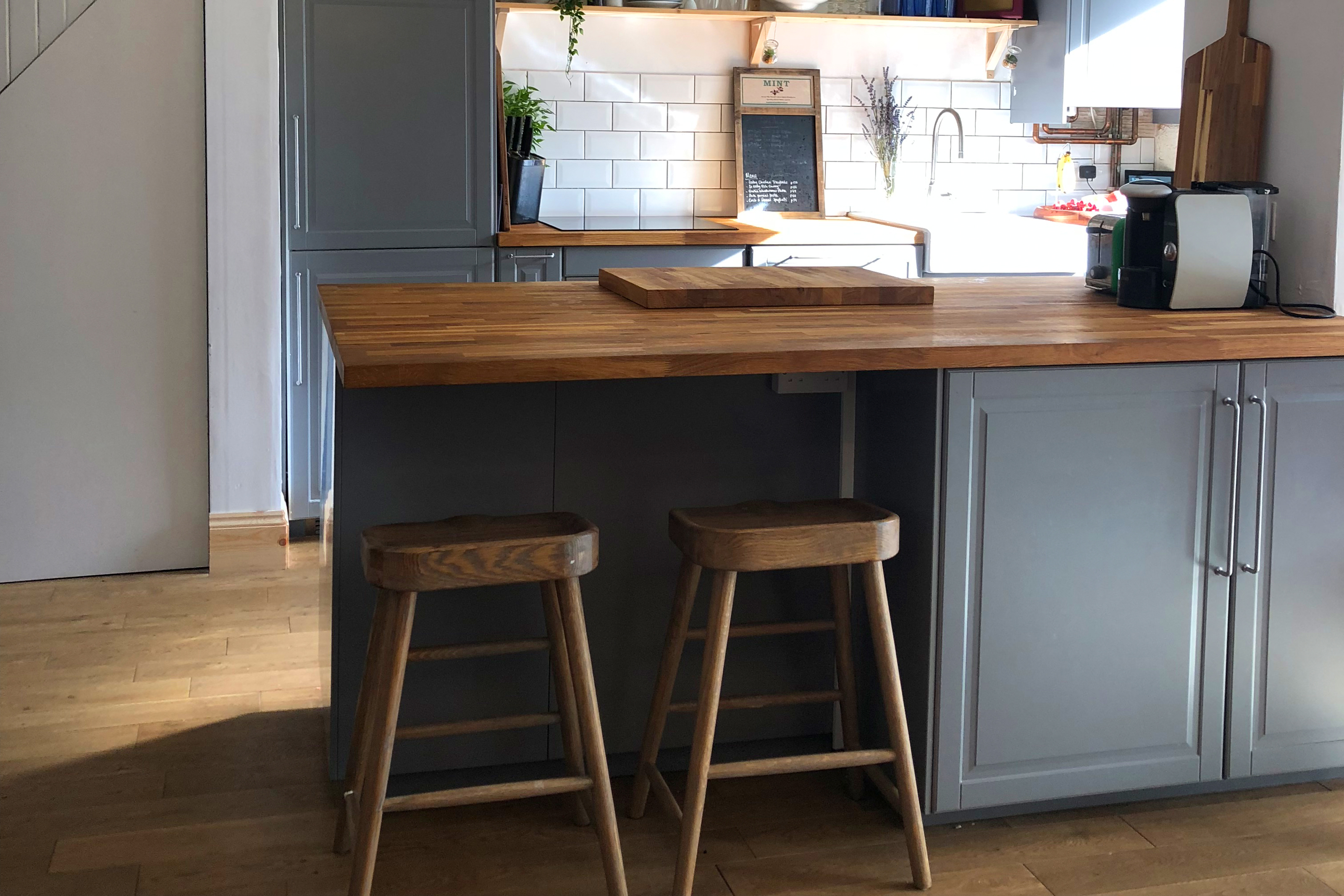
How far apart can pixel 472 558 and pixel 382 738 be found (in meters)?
0.30

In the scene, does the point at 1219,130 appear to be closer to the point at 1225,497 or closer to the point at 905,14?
the point at 1225,497

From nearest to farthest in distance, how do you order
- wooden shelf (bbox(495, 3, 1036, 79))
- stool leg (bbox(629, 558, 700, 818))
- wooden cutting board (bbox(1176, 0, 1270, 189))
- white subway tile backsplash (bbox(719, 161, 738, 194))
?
stool leg (bbox(629, 558, 700, 818)) < wooden cutting board (bbox(1176, 0, 1270, 189)) < wooden shelf (bbox(495, 3, 1036, 79)) < white subway tile backsplash (bbox(719, 161, 738, 194))

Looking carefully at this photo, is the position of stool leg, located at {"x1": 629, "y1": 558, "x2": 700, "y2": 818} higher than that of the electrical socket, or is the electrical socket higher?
the electrical socket

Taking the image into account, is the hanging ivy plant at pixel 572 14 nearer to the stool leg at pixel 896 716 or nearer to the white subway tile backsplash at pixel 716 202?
the white subway tile backsplash at pixel 716 202

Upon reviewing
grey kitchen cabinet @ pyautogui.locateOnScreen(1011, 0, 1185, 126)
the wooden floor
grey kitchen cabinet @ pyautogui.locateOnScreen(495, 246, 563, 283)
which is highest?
grey kitchen cabinet @ pyautogui.locateOnScreen(1011, 0, 1185, 126)

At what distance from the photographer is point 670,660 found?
2.25 metres

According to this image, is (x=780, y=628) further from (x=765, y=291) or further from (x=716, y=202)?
(x=716, y=202)

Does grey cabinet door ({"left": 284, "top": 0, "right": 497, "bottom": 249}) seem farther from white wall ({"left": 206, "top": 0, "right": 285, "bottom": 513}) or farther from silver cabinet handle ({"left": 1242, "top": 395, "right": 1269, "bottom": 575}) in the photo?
silver cabinet handle ({"left": 1242, "top": 395, "right": 1269, "bottom": 575})

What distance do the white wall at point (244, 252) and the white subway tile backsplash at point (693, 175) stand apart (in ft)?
5.39

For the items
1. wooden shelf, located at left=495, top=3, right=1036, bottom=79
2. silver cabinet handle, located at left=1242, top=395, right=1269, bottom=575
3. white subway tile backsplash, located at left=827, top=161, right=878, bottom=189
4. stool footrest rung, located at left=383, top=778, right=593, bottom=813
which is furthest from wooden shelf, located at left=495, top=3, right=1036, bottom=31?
stool footrest rung, located at left=383, top=778, right=593, bottom=813

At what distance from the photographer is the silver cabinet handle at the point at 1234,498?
7.44ft

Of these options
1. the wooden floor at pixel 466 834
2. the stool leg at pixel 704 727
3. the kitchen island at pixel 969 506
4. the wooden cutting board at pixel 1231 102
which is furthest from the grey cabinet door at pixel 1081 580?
the wooden cutting board at pixel 1231 102

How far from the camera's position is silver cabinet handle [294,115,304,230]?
12.9ft

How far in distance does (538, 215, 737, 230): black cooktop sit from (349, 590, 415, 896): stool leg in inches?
101
